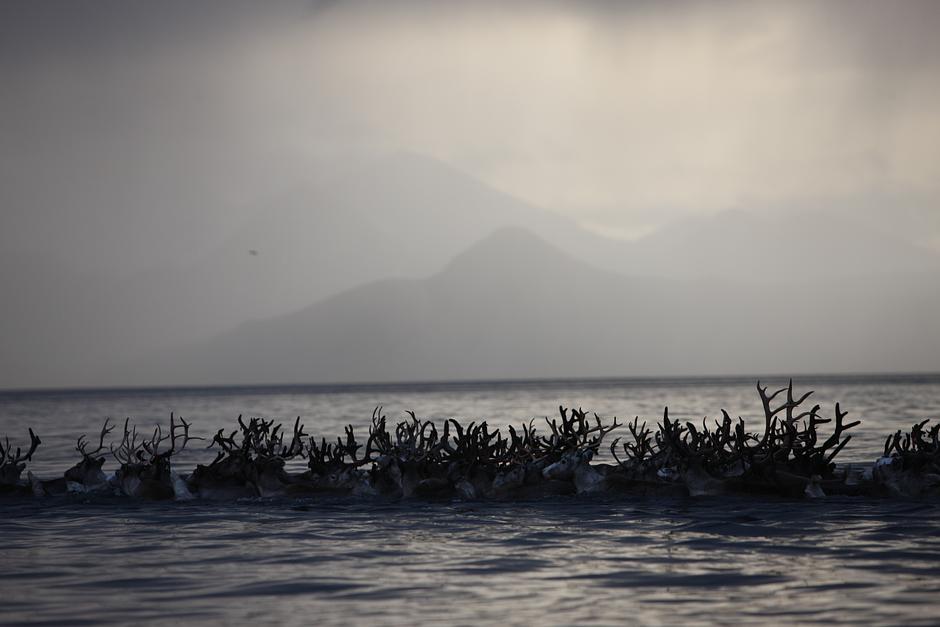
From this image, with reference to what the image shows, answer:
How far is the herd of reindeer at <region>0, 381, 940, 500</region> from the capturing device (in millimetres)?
17812

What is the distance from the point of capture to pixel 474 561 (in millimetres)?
13000

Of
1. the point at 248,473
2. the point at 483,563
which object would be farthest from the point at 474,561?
the point at 248,473

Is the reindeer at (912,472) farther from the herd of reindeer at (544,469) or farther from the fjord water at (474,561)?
the fjord water at (474,561)

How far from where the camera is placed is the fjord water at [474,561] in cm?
1033

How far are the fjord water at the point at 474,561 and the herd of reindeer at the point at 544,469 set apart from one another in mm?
457

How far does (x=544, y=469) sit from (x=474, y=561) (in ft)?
21.0

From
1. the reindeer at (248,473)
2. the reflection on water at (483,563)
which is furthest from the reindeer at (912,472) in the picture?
the reindeer at (248,473)

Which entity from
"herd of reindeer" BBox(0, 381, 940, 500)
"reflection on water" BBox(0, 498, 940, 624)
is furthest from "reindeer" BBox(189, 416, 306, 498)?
"reflection on water" BBox(0, 498, 940, 624)

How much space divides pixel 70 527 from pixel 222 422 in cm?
4107

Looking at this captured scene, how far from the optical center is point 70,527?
16.8m

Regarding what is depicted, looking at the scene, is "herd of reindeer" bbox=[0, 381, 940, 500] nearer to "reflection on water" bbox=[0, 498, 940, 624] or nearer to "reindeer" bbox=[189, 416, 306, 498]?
"reindeer" bbox=[189, 416, 306, 498]

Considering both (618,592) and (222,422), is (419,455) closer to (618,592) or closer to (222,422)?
(618,592)

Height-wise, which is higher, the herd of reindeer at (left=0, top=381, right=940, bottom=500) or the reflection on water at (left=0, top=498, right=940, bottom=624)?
the herd of reindeer at (left=0, top=381, right=940, bottom=500)

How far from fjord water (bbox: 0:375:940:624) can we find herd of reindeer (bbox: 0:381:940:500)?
457 mm
